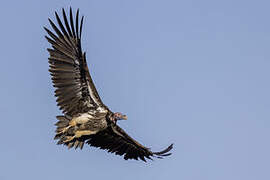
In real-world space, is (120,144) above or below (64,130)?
above

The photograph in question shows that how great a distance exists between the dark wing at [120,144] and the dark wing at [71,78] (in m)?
1.43

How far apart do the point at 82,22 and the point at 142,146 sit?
482cm

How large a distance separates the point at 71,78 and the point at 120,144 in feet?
10.8

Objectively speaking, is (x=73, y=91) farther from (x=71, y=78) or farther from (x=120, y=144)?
(x=120, y=144)

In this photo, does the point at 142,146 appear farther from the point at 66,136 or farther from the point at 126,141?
the point at 66,136

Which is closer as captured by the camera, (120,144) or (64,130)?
(64,130)

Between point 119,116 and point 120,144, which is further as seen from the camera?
point 120,144

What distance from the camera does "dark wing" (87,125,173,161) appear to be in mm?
20938

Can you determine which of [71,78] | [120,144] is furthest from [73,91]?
[120,144]

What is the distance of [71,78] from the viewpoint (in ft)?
64.6

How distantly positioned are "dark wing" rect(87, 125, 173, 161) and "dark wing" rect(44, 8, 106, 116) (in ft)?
4.70

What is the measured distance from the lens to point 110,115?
1973 cm

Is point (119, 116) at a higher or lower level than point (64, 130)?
higher

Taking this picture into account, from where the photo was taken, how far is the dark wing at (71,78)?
1958cm
